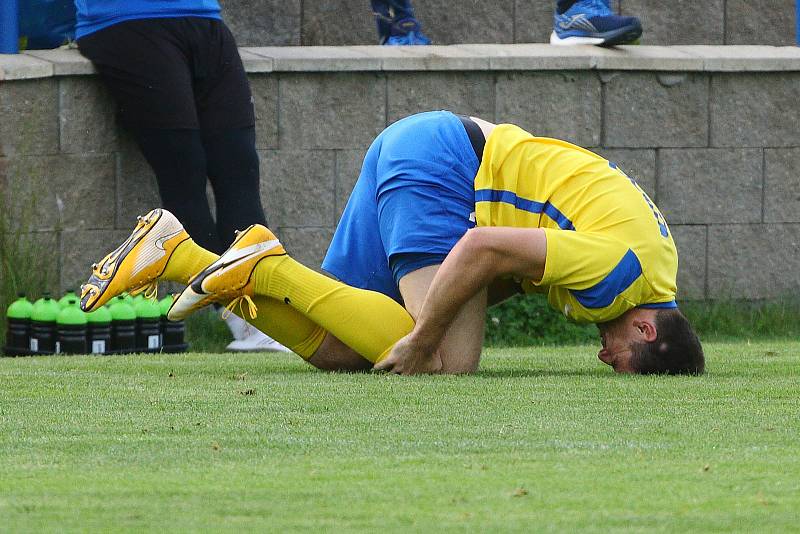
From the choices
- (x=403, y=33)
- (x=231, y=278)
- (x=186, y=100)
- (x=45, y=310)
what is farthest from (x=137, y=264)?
(x=403, y=33)

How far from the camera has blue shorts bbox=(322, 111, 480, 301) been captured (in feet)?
19.6

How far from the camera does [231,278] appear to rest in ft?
19.0

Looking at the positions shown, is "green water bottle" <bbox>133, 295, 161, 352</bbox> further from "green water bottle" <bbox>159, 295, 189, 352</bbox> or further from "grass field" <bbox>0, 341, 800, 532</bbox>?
"grass field" <bbox>0, 341, 800, 532</bbox>

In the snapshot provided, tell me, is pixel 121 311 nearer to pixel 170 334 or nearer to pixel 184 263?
pixel 170 334

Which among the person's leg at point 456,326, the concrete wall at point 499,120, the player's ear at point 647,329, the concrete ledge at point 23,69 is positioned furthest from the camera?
the concrete wall at point 499,120

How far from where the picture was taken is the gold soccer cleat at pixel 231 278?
578 centimetres

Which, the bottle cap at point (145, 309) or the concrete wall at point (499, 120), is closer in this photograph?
the bottle cap at point (145, 309)

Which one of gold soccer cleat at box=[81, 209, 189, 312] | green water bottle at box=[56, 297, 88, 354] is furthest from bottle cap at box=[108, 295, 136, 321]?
gold soccer cleat at box=[81, 209, 189, 312]

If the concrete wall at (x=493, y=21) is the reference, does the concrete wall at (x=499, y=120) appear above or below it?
below

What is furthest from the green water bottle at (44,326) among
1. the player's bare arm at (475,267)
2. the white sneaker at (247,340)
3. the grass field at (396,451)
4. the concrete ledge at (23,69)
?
the player's bare arm at (475,267)

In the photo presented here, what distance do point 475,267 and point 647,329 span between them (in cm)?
69

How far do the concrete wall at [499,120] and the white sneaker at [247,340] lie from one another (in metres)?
0.92

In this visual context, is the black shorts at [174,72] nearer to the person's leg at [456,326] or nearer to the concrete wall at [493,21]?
the concrete wall at [493,21]

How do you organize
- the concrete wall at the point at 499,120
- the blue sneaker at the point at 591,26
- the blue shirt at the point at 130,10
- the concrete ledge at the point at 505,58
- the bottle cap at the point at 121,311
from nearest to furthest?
the bottle cap at the point at 121,311, the blue shirt at the point at 130,10, the concrete wall at the point at 499,120, the concrete ledge at the point at 505,58, the blue sneaker at the point at 591,26
